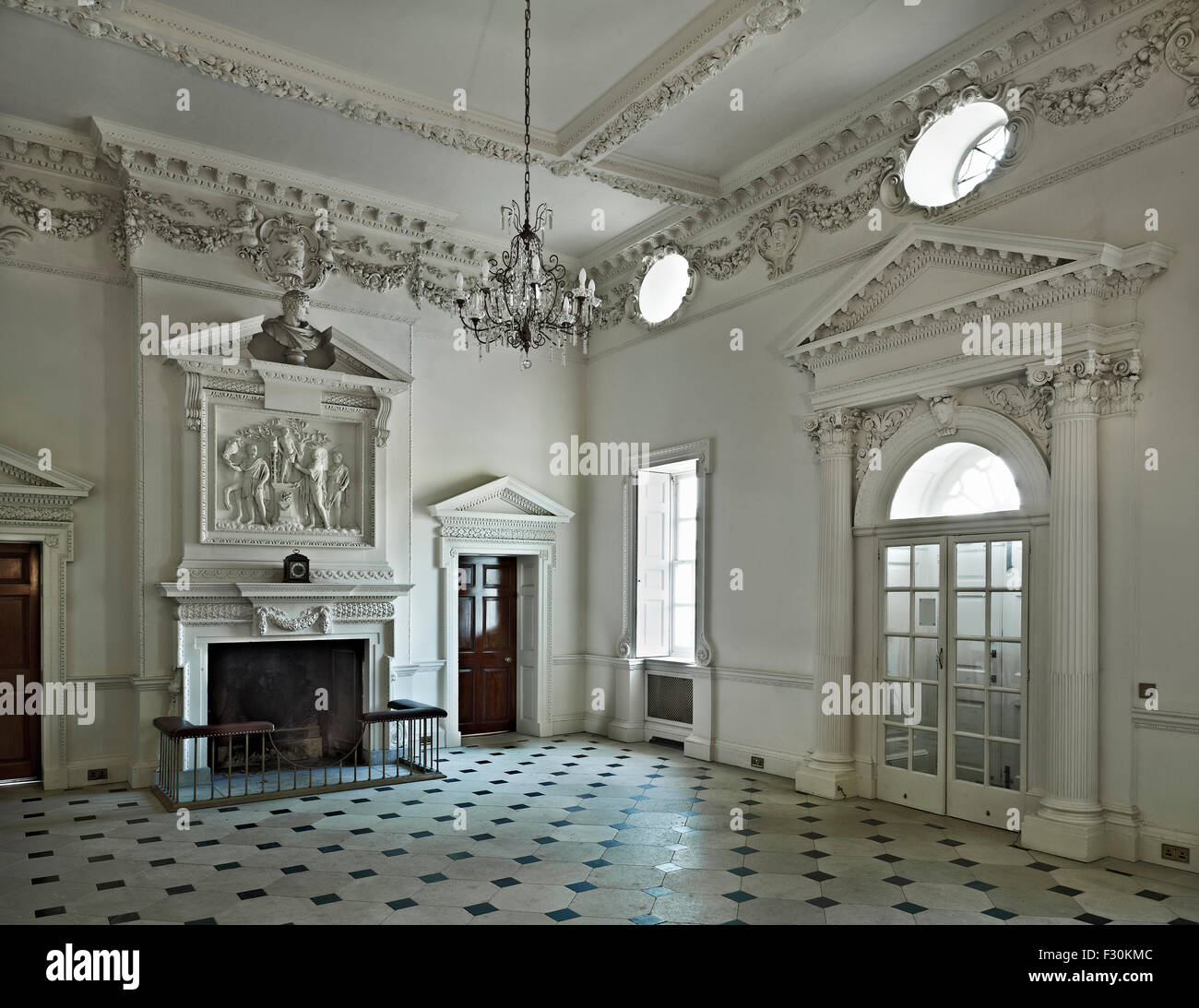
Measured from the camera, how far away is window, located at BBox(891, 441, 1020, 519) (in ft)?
22.7

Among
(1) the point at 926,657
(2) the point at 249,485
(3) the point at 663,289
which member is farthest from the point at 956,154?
(2) the point at 249,485

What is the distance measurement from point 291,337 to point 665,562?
4755mm

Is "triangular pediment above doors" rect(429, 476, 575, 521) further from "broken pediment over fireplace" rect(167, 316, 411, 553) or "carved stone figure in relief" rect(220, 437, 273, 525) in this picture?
"carved stone figure in relief" rect(220, 437, 273, 525)

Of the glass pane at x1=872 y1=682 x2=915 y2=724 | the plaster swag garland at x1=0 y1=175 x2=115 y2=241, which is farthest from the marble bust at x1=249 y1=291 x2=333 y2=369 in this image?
the glass pane at x1=872 y1=682 x2=915 y2=724

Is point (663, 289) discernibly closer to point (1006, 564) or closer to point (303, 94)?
point (303, 94)

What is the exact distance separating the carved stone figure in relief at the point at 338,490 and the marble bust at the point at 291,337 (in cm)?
103

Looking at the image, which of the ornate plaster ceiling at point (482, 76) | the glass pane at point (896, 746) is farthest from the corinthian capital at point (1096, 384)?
the glass pane at point (896, 746)

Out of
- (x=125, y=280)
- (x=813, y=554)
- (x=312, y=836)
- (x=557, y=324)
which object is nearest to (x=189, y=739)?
(x=312, y=836)

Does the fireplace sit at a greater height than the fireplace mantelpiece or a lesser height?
lesser

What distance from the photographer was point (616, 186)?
353 inches

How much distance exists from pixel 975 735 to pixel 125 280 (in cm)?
839

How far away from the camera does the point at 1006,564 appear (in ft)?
22.0

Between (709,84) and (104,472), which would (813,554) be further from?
(104,472)

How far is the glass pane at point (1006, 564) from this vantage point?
21.7ft
